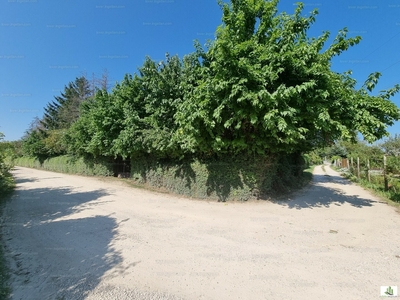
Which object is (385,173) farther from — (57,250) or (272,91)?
(57,250)

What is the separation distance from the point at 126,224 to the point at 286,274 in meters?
3.80

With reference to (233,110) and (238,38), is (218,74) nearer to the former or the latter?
(233,110)

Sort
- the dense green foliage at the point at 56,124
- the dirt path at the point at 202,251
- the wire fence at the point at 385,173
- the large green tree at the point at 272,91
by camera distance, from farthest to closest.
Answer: the dense green foliage at the point at 56,124, the wire fence at the point at 385,173, the large green tree at the point at 272,91, the dirt path at the point at 202,251

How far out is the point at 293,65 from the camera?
5168 millimetres

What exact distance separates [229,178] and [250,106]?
292cm

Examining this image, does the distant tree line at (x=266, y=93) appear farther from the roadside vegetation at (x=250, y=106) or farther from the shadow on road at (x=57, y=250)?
the shadow on road at (x=57, y=250)

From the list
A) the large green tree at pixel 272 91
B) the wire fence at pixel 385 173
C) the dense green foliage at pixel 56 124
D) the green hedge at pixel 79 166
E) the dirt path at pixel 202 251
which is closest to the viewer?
the dirt path at pixel 202 251

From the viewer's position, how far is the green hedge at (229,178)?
6.82m

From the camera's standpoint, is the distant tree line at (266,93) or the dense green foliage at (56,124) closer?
the distant tree line at (266,93)

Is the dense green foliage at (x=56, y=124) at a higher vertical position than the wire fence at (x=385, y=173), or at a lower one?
higher

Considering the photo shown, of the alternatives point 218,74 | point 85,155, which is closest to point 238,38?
point 218,74

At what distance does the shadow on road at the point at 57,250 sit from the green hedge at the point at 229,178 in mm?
3463

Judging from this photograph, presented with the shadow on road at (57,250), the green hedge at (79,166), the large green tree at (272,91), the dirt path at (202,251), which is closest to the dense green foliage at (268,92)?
the large green tree at (272,91)

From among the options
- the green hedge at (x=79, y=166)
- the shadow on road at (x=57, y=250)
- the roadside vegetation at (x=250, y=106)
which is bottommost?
the shadow on road at (x=57, y=250)
